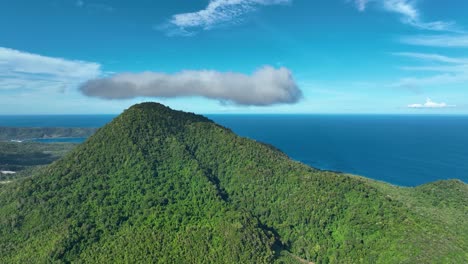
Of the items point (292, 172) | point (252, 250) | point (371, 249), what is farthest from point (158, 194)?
point (371, 249)

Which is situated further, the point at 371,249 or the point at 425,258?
the point at 371,249

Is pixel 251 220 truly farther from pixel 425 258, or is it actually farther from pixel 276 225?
pixel 425 258

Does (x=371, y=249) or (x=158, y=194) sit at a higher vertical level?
(x=158, y=194)

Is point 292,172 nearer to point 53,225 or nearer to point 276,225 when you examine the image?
point 276,225

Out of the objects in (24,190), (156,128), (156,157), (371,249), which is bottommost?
(371,249)

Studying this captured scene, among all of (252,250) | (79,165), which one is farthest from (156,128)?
(252,250)

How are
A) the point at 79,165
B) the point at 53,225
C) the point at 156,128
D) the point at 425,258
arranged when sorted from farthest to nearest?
the point at 156,128 → the point at 79,165 → the point at 53,225 → the point at 425,258

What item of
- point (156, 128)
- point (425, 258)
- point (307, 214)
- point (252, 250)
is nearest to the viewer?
point (425, 258)
